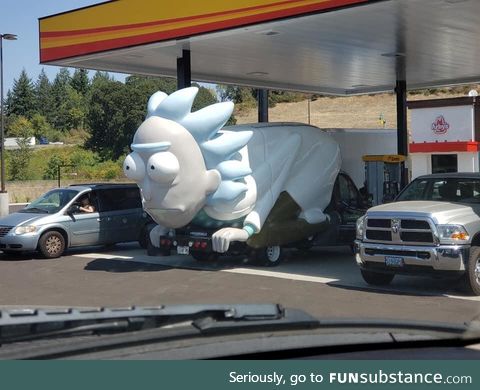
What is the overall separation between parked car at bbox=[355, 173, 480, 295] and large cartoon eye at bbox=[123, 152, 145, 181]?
4231 mm

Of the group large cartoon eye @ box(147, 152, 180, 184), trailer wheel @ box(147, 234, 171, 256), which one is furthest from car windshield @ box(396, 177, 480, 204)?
trailer wheel @ box(147, 234, 171, 256)

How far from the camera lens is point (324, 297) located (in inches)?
425

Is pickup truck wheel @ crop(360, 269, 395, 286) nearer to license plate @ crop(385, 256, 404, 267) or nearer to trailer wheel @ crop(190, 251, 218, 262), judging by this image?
license plate @ crop(385, 256, 404, 267)

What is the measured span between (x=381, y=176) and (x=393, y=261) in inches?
278

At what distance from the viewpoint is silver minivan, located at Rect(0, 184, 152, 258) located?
638 inches

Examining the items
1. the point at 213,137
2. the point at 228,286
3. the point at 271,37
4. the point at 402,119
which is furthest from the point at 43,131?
the point at 228,286

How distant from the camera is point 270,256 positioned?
14625mm

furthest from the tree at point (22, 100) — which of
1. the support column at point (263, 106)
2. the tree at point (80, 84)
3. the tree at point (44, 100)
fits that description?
the support column at point (263, 106)

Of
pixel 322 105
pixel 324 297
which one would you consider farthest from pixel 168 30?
pixel 322 105

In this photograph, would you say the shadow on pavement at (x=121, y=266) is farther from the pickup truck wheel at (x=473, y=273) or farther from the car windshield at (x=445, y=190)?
the pickup truck wheel at (x=473, y=273)

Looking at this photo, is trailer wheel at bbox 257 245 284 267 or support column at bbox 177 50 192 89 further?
support column at bbox 177 50 192 89

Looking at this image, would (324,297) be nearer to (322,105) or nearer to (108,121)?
(108,121)

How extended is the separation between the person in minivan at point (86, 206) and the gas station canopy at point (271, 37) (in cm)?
352
